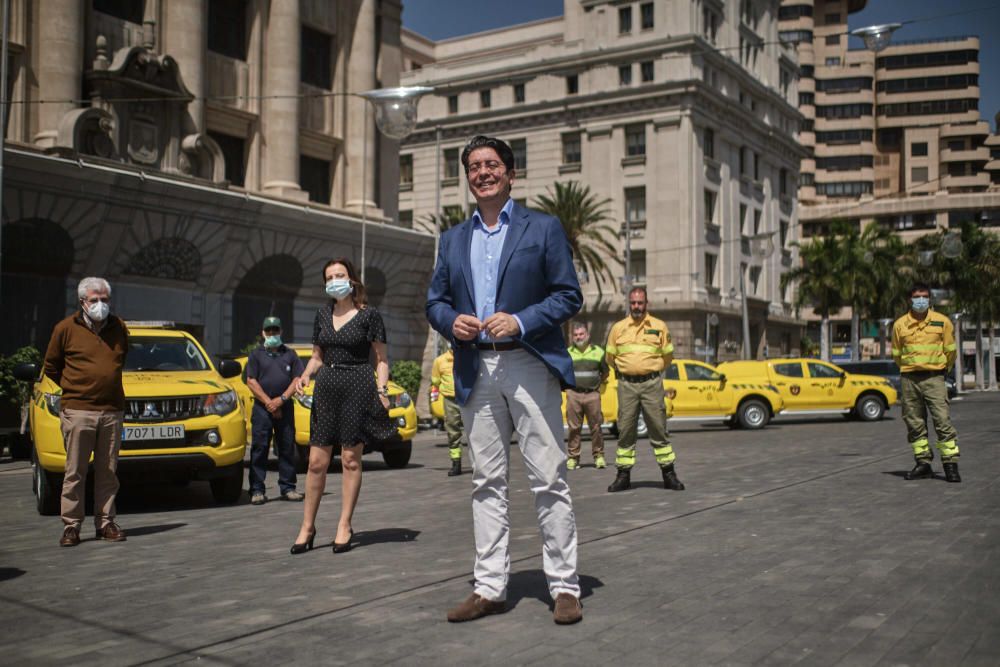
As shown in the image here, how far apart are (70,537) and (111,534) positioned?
318 millimetres

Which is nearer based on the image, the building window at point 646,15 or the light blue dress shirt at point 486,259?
the light blue dress shirt at point 486,259

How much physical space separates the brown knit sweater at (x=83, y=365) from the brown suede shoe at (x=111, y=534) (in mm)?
879

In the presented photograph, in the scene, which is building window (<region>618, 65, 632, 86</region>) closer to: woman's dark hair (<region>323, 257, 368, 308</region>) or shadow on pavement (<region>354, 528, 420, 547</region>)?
woman's dark hair (<region>323, 257, 368, 308</region>)

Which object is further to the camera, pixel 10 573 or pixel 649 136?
pixel 649 136

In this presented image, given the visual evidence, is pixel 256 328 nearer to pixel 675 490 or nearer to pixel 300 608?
pixel 675 490

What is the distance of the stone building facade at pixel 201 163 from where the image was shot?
23.4 metres

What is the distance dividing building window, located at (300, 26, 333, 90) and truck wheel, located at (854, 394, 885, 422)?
18.3 metres

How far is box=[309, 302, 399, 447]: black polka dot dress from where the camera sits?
723 cm

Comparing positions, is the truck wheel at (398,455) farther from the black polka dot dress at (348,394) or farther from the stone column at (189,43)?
the stone column at (189,43)

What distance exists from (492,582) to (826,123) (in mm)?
110566

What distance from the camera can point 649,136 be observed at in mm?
58562

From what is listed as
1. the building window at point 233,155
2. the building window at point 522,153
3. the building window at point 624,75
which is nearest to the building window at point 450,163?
the building window at point 522,153

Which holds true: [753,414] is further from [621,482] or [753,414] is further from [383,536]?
[383,536]

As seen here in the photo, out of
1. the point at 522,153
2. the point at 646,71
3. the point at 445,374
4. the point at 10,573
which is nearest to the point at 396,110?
the point at 445,374
